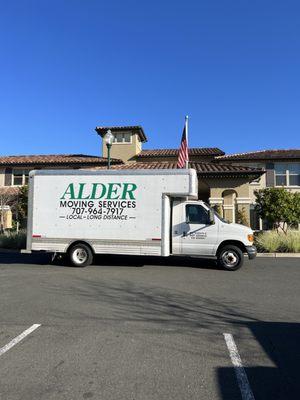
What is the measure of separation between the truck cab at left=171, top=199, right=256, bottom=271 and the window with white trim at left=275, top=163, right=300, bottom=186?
21843 millimetres

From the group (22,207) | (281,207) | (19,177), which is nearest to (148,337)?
(281,207)

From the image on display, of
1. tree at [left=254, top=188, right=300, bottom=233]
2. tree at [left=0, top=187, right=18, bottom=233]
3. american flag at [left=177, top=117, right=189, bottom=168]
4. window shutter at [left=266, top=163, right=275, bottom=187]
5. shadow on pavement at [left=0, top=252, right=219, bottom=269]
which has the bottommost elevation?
shadow on pavement at [left=0, top=252, right=219, bottom=269]

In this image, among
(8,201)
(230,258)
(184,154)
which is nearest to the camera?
(230,258)

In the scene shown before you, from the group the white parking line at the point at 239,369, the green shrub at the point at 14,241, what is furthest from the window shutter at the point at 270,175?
the white parking line at the point at 239,369

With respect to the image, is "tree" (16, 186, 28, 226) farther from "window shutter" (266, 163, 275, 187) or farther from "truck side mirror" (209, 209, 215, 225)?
"truck side mirror" (209, 209, 215, 225)

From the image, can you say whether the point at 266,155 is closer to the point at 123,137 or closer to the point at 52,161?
the point at 123,137

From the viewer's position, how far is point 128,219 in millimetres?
12875

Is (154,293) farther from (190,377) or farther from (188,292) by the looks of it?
(190,377)

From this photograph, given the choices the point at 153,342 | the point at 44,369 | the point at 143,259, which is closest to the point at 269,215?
the point at 143,259

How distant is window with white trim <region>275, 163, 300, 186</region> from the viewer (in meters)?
33.3

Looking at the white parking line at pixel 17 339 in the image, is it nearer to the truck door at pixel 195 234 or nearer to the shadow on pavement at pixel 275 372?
the shadow on pavement at pixel 275 372

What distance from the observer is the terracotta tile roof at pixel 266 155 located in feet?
108

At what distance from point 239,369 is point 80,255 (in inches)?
356

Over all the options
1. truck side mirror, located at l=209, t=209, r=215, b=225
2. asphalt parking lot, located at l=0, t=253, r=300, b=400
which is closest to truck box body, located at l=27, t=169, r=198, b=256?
truck side mirror, located at l=209, t=209, r=215, b=225
